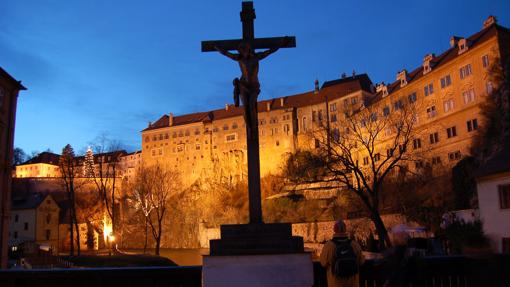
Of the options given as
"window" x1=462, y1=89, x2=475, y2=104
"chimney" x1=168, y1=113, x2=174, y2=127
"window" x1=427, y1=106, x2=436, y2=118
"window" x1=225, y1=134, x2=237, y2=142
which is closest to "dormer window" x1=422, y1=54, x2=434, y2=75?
"window" x1=427, y1=106, x2=436, y2=118

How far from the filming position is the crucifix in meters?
7.14

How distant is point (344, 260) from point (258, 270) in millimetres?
1334

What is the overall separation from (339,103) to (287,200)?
29.1 meters

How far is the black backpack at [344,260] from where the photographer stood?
207 inches

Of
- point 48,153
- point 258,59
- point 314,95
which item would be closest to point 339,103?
point 314,95

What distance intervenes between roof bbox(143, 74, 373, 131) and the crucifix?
79.8m

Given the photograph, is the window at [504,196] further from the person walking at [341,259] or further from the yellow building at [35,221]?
the yellow building at [35,221]

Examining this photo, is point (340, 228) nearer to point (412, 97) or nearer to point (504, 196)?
point (504, 196)

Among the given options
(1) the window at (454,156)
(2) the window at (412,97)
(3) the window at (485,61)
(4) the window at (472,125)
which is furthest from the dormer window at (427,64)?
(1) the window at (454,156)

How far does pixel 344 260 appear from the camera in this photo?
5289mm

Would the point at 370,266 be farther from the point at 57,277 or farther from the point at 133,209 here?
the point at 133,209

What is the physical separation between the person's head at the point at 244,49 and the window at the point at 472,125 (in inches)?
1874

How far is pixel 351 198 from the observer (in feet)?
176

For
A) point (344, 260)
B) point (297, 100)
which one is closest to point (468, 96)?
point (344, 260)
